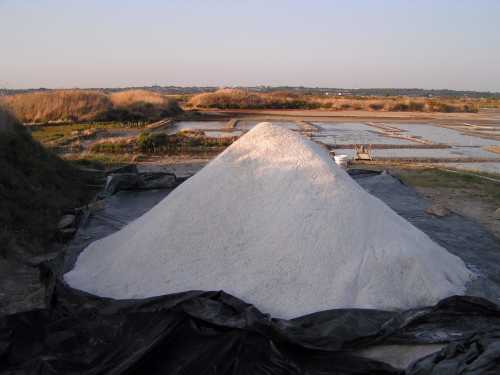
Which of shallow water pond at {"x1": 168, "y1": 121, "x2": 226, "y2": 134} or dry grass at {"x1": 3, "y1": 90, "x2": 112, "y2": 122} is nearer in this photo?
dry grass at {"x1": 3, "y1": 90, "x2": 112, "y2": 122}

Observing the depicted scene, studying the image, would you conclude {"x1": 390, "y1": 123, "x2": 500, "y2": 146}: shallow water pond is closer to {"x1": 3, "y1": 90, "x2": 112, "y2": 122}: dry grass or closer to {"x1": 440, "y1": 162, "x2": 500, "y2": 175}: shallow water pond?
{"x1": 440, "y1": 162, "x2": 500, "y2": 175}: shallow water pond

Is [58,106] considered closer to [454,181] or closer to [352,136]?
[352,136]

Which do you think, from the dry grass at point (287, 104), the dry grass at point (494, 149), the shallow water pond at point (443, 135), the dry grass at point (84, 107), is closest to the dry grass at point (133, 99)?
the dry grass at point (84, 107)

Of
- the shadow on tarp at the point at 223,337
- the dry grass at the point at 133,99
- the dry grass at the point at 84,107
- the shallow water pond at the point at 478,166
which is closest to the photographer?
the shadow on tarp at the point at 223,337

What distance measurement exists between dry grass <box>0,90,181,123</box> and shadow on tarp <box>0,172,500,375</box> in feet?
44.7

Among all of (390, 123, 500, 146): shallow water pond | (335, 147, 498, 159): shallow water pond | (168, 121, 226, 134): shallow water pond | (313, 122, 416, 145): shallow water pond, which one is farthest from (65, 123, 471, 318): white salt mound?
(168, 121, 226, 134): shallow water pond

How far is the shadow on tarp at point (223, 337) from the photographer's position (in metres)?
2.08

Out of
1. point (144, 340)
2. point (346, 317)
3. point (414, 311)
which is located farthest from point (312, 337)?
point (144, 340)

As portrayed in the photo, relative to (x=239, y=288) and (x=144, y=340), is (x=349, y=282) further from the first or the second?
(x=144, y=340)

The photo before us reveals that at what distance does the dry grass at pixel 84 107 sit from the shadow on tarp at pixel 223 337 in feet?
44.7

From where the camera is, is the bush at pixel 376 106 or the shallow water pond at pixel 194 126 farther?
the bush at pixel 376 106

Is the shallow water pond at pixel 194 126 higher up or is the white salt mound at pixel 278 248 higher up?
the shallow water pond at pixel 194 126

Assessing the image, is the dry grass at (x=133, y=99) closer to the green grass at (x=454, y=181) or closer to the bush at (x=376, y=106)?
the green grass at (x=454, y=181)

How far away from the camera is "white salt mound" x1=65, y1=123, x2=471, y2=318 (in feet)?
9.00
